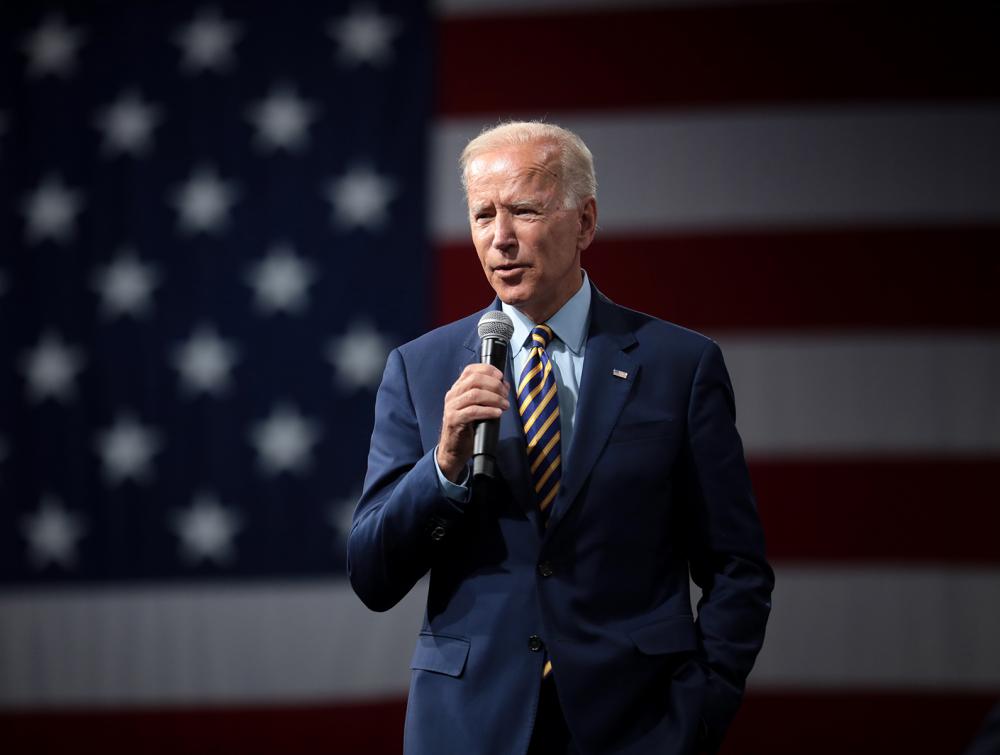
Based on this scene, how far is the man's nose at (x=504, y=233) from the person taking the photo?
4.47ft

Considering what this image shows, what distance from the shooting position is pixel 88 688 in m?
3.37

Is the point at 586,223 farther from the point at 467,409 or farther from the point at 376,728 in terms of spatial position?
the point at 376,728

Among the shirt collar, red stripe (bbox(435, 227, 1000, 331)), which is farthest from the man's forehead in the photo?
red stripe (bbox(435, 227, 1000, 331))

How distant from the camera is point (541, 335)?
141 cm

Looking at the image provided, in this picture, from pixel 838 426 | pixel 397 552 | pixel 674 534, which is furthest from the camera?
pixel 838 426

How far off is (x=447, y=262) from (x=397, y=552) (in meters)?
2.19

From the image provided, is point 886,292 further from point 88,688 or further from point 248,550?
point 88,688

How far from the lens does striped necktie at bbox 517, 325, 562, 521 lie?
52.9 inches

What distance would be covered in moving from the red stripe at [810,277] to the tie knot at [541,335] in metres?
1.95

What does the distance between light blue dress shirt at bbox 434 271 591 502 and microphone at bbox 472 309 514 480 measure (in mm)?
29

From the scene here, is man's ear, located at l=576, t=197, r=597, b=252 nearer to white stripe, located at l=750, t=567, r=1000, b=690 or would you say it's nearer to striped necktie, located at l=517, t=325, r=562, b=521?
striped necktie, located at l=517, t=325, r=562, b=521

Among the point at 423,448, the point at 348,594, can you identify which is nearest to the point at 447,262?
the point at 348,594

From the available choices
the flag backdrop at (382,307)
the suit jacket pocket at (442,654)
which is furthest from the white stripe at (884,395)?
the suit jacket pocket at (442,654)

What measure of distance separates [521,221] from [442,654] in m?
0.57
